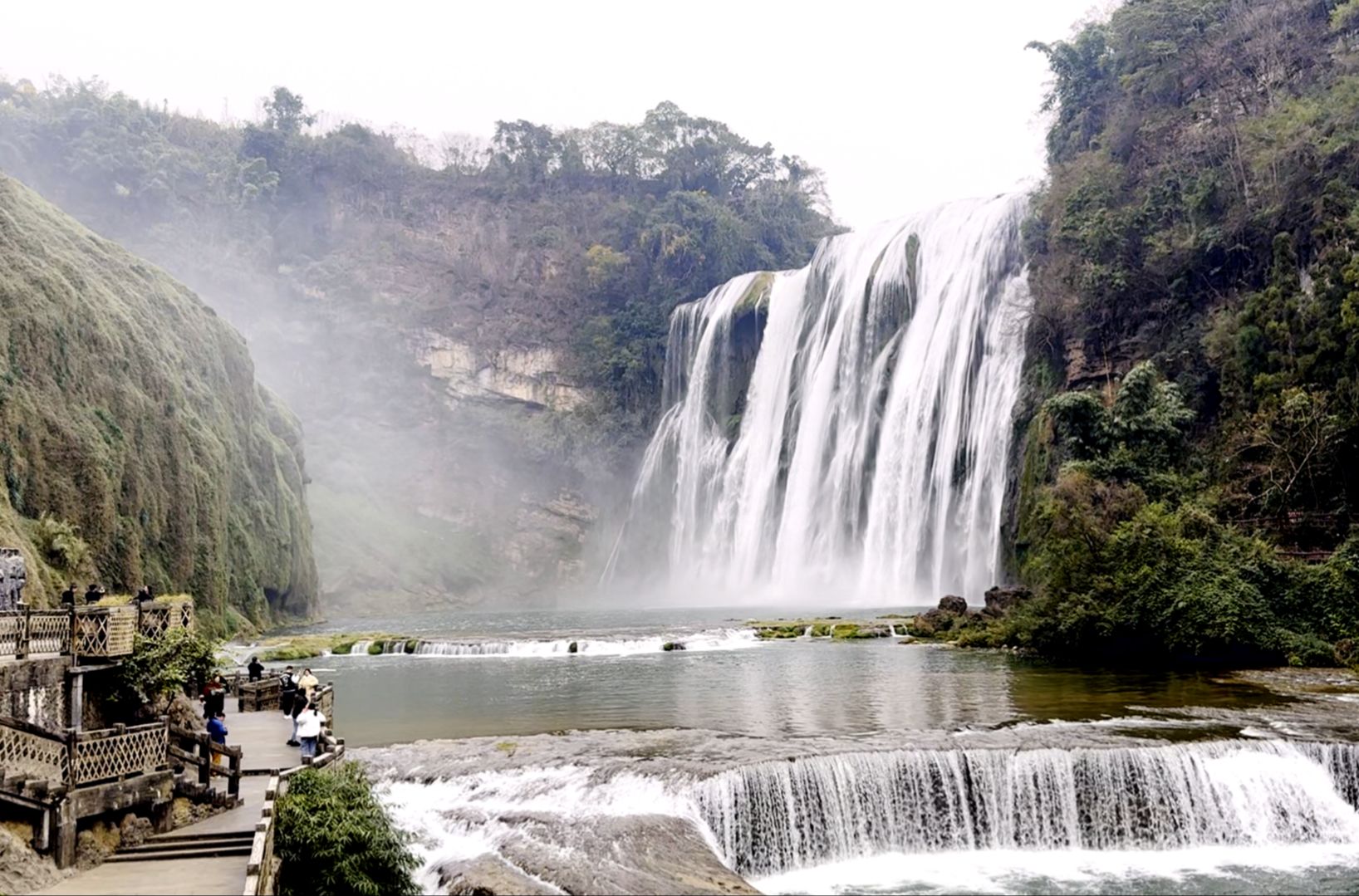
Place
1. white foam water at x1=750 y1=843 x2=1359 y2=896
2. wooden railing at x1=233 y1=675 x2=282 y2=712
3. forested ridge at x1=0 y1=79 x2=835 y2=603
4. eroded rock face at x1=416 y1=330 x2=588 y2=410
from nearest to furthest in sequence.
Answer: white foam water at x1=750 y1=843 x2=1359 y2=896
wooden railing at x1=233 y1=675 x2=282 y2=712
forested ridge at x1=0 y1=79 x2=835 y2=603
eroded rock face at x1=416 y1=330 x2=588 y2=410

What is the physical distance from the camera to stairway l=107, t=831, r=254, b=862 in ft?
45.7

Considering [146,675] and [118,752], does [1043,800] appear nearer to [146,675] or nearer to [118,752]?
[118,752]

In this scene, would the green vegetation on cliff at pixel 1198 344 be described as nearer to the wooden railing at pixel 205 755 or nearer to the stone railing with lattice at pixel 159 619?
the wooden railing at pixel 205 755

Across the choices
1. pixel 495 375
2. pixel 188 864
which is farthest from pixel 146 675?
pixel 495 375

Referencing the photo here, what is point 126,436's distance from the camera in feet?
140

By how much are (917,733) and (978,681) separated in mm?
7205

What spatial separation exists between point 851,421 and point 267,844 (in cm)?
5187

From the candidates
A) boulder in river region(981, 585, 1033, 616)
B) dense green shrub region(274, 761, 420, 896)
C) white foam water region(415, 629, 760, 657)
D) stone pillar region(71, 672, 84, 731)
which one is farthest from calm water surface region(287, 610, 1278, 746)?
dense green shrub region(274, 761, 420, 896)

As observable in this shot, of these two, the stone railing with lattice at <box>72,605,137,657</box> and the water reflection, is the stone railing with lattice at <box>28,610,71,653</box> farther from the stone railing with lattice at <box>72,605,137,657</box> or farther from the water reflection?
the water reflection

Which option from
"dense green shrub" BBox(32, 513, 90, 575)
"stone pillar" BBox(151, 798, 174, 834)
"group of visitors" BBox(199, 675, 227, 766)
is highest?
"dense green shrub" BBox(32, 513, 90, 575)

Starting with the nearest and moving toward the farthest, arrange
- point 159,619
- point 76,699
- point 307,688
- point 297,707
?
point 76,699
point 159,619
point 307,688
point 297,707

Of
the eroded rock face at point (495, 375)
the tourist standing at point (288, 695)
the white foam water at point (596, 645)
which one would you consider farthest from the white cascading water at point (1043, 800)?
the eroded rock face at point (495, 375)

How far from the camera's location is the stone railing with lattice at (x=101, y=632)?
16672 mm

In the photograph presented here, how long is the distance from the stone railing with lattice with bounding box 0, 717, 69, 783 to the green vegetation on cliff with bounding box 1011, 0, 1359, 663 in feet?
83.3
